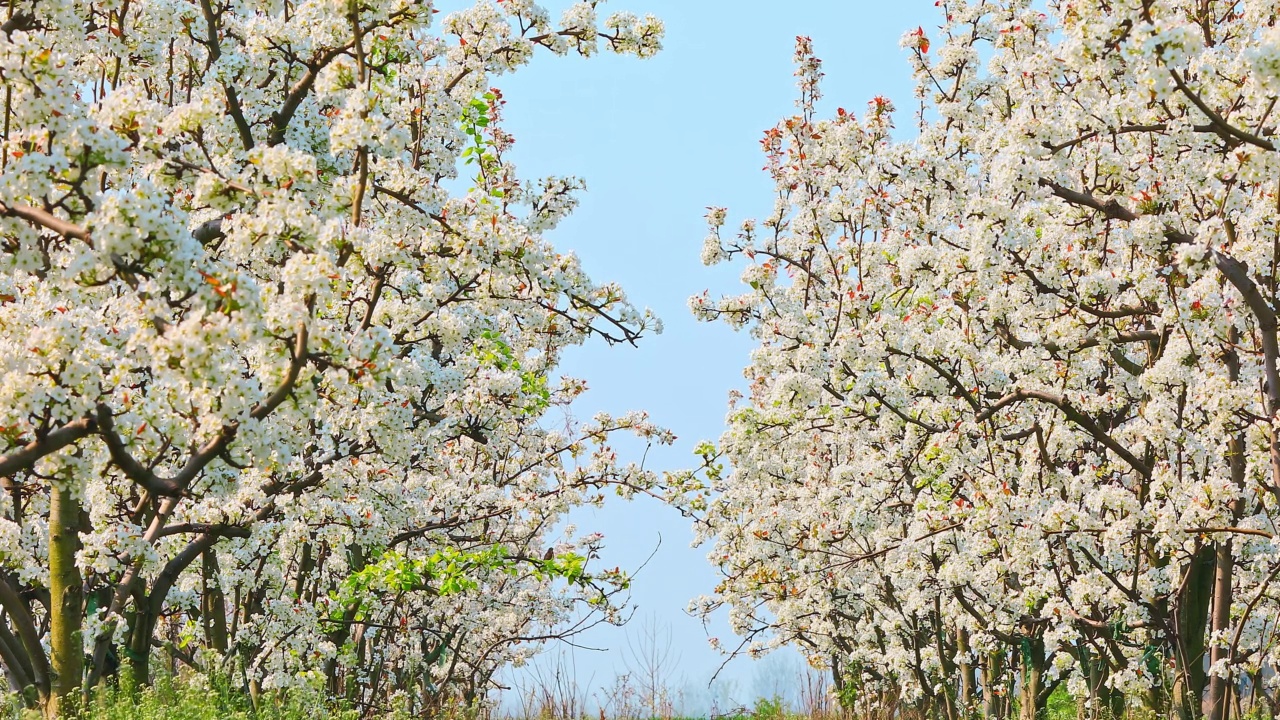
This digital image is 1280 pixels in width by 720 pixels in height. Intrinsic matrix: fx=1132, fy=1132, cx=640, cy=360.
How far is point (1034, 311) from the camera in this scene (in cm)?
1115

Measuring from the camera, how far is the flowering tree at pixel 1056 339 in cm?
947

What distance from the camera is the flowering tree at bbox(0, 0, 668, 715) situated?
5758 mm

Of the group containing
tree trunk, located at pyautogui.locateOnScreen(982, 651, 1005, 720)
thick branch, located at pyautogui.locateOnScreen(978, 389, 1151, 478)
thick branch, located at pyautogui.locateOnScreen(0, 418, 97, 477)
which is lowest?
tree trunk, located at pyautogui.locateOnScreen(982, 651, 1005, 720)

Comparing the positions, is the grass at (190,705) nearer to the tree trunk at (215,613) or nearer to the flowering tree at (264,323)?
the flowering tree at (264,323)

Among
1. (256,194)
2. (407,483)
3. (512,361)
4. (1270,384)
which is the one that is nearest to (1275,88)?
(1270,384)

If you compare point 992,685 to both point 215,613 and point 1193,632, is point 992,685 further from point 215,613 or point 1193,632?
point 215,613

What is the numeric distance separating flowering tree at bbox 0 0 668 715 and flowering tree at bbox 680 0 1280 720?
125 inches

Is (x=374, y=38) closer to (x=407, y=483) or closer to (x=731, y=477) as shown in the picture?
(x=407, y=483)

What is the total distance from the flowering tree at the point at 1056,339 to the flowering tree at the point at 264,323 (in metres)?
3.19

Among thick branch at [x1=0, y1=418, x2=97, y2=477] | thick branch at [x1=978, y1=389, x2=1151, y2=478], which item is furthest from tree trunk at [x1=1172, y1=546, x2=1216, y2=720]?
thick branch at [x1=0, y1=418, x2=97, y2=477]

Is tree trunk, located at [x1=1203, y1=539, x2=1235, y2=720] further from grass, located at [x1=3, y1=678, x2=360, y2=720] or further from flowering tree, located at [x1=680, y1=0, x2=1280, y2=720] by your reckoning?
grass, located at [x1=3, y1=678, x2=360, y2=720]

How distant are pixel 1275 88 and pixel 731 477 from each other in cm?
1262

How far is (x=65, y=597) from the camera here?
896cm

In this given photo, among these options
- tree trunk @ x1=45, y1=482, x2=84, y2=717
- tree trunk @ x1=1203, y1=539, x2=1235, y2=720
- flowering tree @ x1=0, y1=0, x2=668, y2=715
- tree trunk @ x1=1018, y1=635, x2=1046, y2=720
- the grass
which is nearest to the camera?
flowering tree @ x1=0, y1=0, x2=668, y2=715
